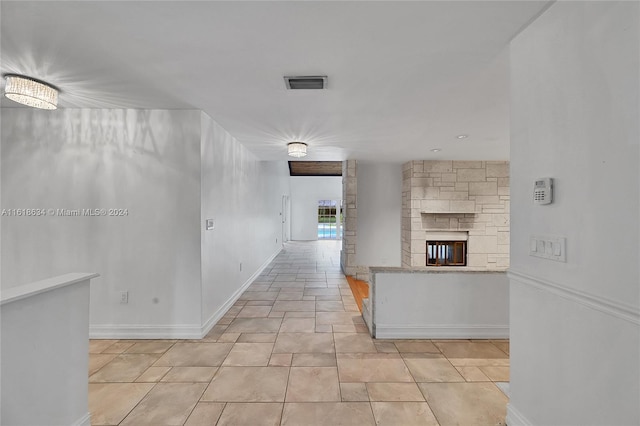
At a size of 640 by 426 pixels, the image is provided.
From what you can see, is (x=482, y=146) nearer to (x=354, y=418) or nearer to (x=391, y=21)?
(x=391, y=21)

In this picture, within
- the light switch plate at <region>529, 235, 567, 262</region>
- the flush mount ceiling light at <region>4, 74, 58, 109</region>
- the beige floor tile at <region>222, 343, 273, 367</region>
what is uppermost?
the flush mount ceiling light at <region>4, 74, 58, 109</region>

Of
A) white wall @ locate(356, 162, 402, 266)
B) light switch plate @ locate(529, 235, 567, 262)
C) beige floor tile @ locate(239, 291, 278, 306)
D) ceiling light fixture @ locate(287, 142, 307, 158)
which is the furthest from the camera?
white wall @ locate(356, 162, 402, 266)

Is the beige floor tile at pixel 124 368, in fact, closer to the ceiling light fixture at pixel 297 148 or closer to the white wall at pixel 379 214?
the ceiling light fixture at pixel 297 148

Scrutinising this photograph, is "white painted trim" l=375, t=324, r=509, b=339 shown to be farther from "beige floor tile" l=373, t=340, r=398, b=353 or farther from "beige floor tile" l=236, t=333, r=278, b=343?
"beige floor tile" l=236, t=333, r=278, b=343

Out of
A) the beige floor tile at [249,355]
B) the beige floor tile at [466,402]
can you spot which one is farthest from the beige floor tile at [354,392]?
the beige floor tile at [249,355]

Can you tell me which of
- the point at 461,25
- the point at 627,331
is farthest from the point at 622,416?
the point at 461,25

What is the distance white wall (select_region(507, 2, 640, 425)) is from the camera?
1057mm

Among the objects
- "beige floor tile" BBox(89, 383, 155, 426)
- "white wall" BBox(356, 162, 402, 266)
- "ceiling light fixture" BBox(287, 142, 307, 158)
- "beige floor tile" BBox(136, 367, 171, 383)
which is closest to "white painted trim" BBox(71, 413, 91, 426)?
"beige floor tile" BBox(89, 383, 155, 426)

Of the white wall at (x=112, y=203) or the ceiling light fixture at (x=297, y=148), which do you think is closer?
the white wall at (x=112, y=203)

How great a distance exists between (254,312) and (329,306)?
102cm

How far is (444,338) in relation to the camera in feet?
9.64

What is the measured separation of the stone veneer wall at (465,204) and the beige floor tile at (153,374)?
445cm

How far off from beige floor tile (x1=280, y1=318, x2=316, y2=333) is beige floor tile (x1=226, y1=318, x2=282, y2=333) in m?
0.08

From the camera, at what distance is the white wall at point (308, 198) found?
40.6ft
